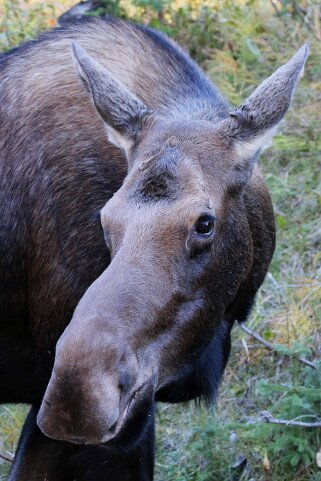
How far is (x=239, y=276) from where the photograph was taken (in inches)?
201

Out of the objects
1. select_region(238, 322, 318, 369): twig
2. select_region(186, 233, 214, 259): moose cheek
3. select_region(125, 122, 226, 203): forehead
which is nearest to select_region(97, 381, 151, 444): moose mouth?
select_region(186, 233, 214, 259): moose cheek

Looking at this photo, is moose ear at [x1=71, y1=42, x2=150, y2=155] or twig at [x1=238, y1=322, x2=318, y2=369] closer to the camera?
moose ear at [x1=71, y1=42, x2=150, y2=155]

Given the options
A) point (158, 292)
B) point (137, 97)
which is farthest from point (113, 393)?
point (137, 97)

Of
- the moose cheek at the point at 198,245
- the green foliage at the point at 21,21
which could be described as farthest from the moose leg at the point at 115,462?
the green foliage at the point at 21,21

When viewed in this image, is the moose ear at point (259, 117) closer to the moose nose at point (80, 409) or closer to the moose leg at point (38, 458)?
the moose nose at point (80, 409)

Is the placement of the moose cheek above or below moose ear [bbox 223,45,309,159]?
below

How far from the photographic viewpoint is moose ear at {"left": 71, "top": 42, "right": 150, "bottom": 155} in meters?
5.11

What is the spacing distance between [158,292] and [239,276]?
761mm

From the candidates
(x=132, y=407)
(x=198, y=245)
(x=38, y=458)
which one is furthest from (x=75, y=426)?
(x=38, y=458)

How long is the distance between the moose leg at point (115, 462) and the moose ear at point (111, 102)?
154 centimetres

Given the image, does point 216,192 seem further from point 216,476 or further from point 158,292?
point 216,476

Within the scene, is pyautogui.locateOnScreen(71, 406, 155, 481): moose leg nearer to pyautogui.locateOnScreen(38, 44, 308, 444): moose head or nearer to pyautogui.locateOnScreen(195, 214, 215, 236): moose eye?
pyautogui.locateOnScreen(38, 44, 308, 444): moose head

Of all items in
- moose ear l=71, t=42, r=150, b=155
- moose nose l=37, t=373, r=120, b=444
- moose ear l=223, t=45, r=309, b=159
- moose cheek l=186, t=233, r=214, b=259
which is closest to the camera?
moose nose l=37, t=373, r=120, b=444

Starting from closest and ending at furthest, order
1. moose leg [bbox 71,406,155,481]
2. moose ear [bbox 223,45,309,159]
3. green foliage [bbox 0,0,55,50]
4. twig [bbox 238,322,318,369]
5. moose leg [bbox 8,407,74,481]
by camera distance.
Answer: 1. moose ear [bbox 223,45,309,159]
2. moose leg [bbox 71,406,155,481]
3. moose leg [bbox 8,407,74,481]
4. twig [bbox 238,322,318,369]
5. green foliage [bbox 0,0,55,50]
